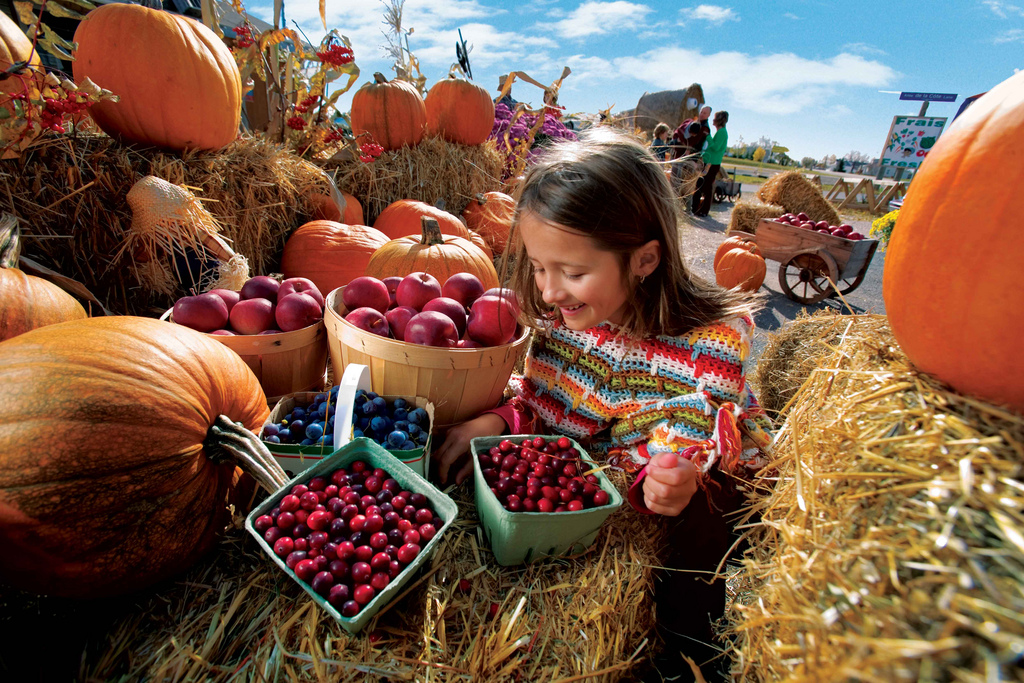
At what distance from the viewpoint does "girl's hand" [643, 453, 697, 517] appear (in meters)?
1.28

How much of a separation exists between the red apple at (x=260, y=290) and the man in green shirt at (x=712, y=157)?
33.7ft

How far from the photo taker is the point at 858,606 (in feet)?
2.03

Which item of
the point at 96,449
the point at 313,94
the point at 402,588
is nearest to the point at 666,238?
the point at 402,588

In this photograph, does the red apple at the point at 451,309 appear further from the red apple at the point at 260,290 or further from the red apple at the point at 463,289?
the red apple at the point at 260,290

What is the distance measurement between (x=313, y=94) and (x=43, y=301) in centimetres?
285

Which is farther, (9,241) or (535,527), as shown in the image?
(9,241)

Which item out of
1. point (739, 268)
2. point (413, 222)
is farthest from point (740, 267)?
point (413, 222)

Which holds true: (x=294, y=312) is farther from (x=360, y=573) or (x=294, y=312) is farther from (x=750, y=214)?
(x=750, y=214)

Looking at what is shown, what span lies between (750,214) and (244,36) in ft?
21.7

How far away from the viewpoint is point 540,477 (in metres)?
1.37

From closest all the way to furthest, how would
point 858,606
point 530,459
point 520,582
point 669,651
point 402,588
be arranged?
point 858,606, point 402,588, point 520,582, point 530,459, point 669,651

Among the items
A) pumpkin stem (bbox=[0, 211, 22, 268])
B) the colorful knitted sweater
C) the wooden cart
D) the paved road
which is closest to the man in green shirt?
the paved road

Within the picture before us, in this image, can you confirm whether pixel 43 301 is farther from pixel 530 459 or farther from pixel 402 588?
pixel 530 459

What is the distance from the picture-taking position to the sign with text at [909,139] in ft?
49.7
